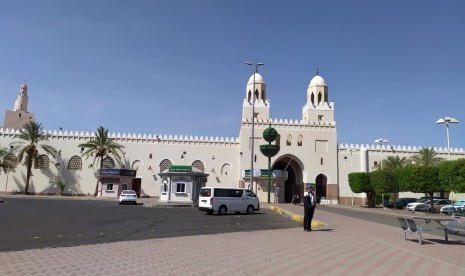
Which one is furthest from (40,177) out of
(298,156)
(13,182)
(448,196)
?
(448,196)

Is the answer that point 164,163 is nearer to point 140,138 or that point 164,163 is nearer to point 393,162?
point 140,138

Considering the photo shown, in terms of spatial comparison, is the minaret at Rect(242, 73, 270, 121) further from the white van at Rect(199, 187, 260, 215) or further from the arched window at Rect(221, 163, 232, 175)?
the white van at Rect(199, 187, 260, 215)

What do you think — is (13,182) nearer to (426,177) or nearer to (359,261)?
(426,177)

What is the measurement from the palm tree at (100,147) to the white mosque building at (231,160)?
85 centimetres

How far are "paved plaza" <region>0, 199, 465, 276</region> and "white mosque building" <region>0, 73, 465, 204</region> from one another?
114 ft

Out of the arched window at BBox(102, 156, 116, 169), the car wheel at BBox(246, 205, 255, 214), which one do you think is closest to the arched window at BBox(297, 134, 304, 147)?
the arched window at BBox(102, 156, 116, 169)

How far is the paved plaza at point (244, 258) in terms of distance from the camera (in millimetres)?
6711

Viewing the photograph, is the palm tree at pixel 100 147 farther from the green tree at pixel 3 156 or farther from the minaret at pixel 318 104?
the minaret at pixel 318 104

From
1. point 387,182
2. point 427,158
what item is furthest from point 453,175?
point 427,158

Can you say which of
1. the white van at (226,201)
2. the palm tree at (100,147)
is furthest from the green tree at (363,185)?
the palm tree at (100,147)

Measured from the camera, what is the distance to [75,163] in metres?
47.7

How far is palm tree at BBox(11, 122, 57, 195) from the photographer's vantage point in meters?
45.1

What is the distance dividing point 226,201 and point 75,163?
3088 cm

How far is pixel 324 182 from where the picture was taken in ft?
164
